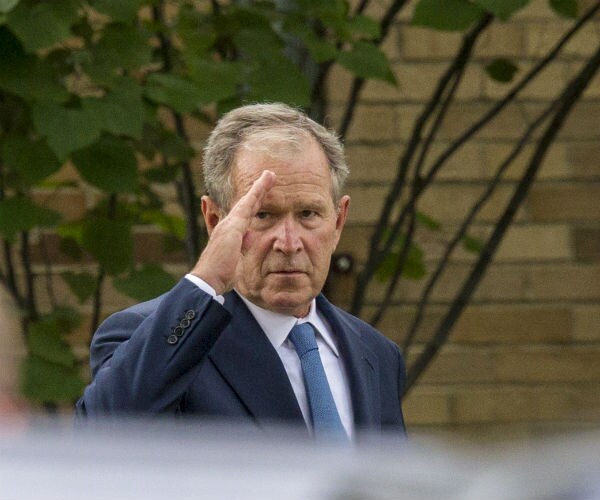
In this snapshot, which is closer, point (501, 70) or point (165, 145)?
point (165, 145)

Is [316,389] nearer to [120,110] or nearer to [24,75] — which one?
[120,110]

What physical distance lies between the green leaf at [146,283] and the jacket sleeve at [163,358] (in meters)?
1.82

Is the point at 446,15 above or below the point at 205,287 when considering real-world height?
above

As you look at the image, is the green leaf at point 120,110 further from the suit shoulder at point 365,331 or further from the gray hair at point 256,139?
the suit shoulder at point 365,331

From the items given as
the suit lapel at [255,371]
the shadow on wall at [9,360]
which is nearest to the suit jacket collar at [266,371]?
the suit lapel at [255,371]

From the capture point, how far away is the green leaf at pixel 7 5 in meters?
4.47

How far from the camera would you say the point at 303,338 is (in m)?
3.61

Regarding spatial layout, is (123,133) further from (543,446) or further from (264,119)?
(543,446)

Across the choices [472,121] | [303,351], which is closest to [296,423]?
[303,351]

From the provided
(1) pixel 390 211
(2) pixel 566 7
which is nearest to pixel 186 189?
(1) pixel 390 211

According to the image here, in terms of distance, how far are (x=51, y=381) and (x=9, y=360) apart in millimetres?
2075

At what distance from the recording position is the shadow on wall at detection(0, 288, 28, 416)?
2.80m

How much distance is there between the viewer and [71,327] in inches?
222

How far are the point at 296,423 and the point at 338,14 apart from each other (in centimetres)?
181
